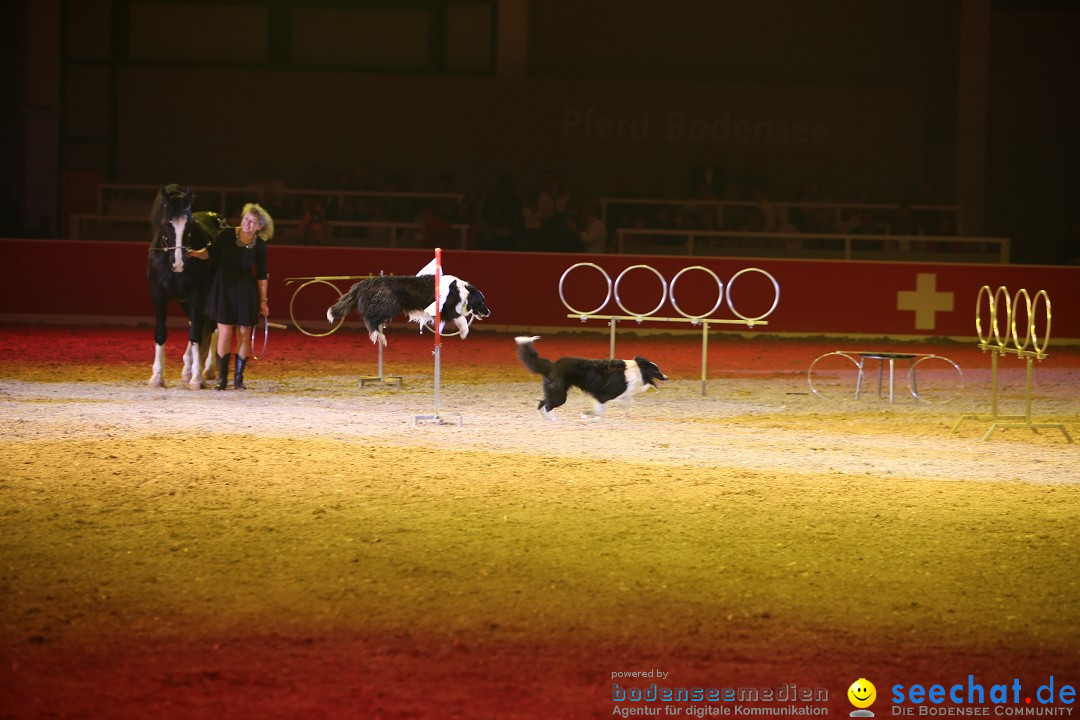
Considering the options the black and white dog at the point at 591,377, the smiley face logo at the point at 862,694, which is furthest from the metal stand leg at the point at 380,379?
the smiley face logo at the point at 862,694

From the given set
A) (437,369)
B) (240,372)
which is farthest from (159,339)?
(437,369)

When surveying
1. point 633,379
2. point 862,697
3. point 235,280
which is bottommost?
point 862,697

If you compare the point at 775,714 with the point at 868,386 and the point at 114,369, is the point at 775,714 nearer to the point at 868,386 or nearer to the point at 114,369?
the point at 868,386

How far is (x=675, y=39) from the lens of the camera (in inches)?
1198

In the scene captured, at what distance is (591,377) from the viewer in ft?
42.3

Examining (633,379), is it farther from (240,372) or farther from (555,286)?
(555,286)

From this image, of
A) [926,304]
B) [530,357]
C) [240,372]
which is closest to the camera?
[530,357]

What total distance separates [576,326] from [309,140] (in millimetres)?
9492

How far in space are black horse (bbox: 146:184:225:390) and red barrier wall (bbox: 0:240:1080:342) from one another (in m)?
8.57

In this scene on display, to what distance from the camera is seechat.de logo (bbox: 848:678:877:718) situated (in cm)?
540

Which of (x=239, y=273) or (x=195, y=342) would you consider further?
(x=195, y=342)

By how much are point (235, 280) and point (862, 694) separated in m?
10.8

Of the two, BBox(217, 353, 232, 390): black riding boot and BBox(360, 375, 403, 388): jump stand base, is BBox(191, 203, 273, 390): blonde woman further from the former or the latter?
BBox(360, 375, 403, 388): jump stand base

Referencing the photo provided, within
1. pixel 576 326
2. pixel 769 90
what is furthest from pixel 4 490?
pixel 769 90
